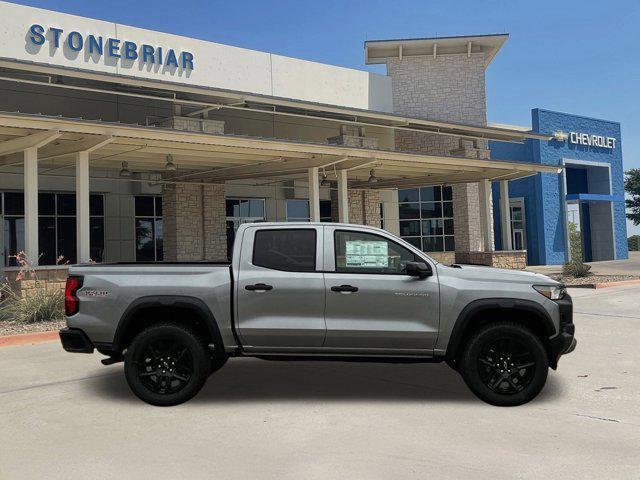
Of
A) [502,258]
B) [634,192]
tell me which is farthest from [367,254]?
[634,192]

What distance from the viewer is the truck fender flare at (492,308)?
6.09m

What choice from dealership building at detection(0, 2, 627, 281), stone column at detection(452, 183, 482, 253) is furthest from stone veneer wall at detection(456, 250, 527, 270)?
stone column at detection(452, 183, 482, 253)

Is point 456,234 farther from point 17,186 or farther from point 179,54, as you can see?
point 17,186

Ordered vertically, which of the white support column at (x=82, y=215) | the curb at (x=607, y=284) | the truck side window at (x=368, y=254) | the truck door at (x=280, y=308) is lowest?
the curb at (x=607, y=284)

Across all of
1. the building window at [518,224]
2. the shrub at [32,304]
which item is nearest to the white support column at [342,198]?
the shrub at [32,304]

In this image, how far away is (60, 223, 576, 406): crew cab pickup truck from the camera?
6105 mm

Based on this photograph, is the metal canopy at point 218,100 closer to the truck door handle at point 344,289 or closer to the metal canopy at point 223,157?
the metal canopy at point 223,157

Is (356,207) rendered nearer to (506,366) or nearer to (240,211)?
(240,211)

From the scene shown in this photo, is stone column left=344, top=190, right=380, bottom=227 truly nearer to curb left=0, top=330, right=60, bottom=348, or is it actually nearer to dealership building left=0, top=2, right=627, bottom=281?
dealership building left=0, top=2, right=627, bottom=281

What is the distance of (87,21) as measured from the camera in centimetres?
1903

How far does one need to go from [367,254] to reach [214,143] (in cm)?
938

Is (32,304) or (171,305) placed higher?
(171,305)

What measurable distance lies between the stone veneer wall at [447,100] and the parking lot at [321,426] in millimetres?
20455

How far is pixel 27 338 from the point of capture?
1048 cm
